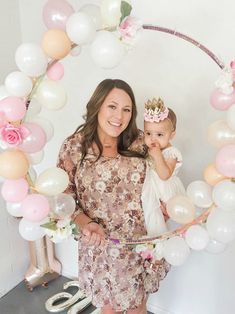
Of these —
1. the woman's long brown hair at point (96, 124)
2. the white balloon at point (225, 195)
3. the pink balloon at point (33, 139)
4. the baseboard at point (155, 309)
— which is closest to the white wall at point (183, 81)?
the baseboard at point (155, 309)

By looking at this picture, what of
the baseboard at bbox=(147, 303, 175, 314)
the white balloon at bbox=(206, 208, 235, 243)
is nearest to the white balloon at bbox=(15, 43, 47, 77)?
the white balloon at bbox=(206, 208, 235, 243)

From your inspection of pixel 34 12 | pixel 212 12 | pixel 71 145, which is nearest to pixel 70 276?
pixel 71 145

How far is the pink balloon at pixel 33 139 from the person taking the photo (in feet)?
4.69

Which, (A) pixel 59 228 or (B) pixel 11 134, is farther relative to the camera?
(A) pixel 59 228

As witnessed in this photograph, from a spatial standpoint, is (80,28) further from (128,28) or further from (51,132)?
(51,132)

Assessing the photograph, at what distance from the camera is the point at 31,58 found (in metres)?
1.36

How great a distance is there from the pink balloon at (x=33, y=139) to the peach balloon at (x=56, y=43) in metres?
0.26

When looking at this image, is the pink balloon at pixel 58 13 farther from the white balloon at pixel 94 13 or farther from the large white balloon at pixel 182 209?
the large white balloon at pixel 182 209

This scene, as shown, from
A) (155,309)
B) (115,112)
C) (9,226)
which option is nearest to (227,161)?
(115,112)

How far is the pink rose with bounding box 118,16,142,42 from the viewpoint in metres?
1.39

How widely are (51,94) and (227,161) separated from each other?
0.65 meters

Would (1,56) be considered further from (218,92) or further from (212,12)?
(218,92)

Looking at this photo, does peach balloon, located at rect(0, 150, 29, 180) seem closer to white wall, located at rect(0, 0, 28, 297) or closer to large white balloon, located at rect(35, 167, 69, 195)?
large white balloon, located at rect(35, 167, 69, 195)

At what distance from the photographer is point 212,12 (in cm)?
177
